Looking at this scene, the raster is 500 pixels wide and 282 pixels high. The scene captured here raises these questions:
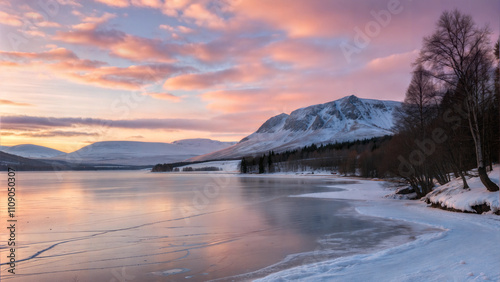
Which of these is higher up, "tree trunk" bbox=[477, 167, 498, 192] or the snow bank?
"tree trunk" bbox=[477, 167, 498, 192]

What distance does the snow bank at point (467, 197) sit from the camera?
17.7 metres

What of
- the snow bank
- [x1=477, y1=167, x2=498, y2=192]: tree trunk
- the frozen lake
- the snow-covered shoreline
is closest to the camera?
the snow-covered shoreline

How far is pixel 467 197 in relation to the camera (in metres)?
19.5

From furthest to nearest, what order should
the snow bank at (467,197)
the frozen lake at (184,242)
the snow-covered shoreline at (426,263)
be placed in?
the snow bank at (467,197)
the frozen lake at (184,242)
the snow-covered shoreline at (426,263)

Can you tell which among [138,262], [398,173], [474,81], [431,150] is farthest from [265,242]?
[398,173]

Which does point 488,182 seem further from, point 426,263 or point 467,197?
point 426,263

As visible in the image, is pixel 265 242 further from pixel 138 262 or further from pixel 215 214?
pixel 215 214

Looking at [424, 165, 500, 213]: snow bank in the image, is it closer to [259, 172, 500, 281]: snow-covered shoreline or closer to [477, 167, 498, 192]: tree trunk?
[477, 167, 498, 192]: tree trunk

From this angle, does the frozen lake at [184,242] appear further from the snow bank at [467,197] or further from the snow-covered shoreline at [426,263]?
the snow bank at [467,197]

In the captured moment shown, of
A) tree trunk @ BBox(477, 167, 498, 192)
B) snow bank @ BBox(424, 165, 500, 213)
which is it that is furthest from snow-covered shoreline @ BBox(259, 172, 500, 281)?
tree trunk @ BBox(477, 167, 498, 192)

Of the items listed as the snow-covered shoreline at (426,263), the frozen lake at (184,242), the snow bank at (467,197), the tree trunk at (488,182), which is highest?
the tree trunk at (488,182)

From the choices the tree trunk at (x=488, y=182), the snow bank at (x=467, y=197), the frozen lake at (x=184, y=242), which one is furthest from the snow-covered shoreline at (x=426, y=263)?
the tree trunk at (x=488, y=182)

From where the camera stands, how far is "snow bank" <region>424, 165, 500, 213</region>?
17.7 meters

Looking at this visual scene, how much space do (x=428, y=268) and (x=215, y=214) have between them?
51.0 feet
